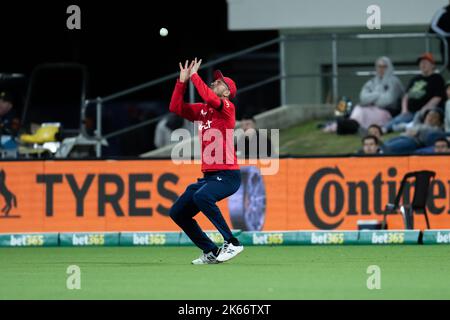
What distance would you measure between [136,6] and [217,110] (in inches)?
549

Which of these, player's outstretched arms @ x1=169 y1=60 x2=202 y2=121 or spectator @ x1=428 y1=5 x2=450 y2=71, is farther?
spectator @ x1=428 y1=5 x2=450 y2=71

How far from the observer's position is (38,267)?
50.8 feet

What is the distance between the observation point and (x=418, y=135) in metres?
22.6

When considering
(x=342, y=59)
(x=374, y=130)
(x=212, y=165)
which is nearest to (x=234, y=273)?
(x=212, y=165)

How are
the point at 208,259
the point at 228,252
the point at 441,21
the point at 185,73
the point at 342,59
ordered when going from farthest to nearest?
the point at 342,59 < the point at 441,21 < the point at 208,259 < the point at 228,252 < the point at 185,73

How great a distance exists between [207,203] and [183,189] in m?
5.72

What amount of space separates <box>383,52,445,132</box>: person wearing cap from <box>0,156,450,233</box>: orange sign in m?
3.07

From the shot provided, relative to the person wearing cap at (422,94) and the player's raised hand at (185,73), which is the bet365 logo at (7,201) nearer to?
the player's raised hand at (185,73)

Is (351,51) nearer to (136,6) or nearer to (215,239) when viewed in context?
(136,6)

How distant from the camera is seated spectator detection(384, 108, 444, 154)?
21.9 metres

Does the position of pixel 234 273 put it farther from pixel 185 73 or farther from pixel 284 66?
pixel 284 66

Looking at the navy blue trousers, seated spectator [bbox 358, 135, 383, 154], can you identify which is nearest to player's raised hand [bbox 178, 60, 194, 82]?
the navy blue trousers

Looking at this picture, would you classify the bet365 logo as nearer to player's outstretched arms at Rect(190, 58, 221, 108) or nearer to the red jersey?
the red jersey
